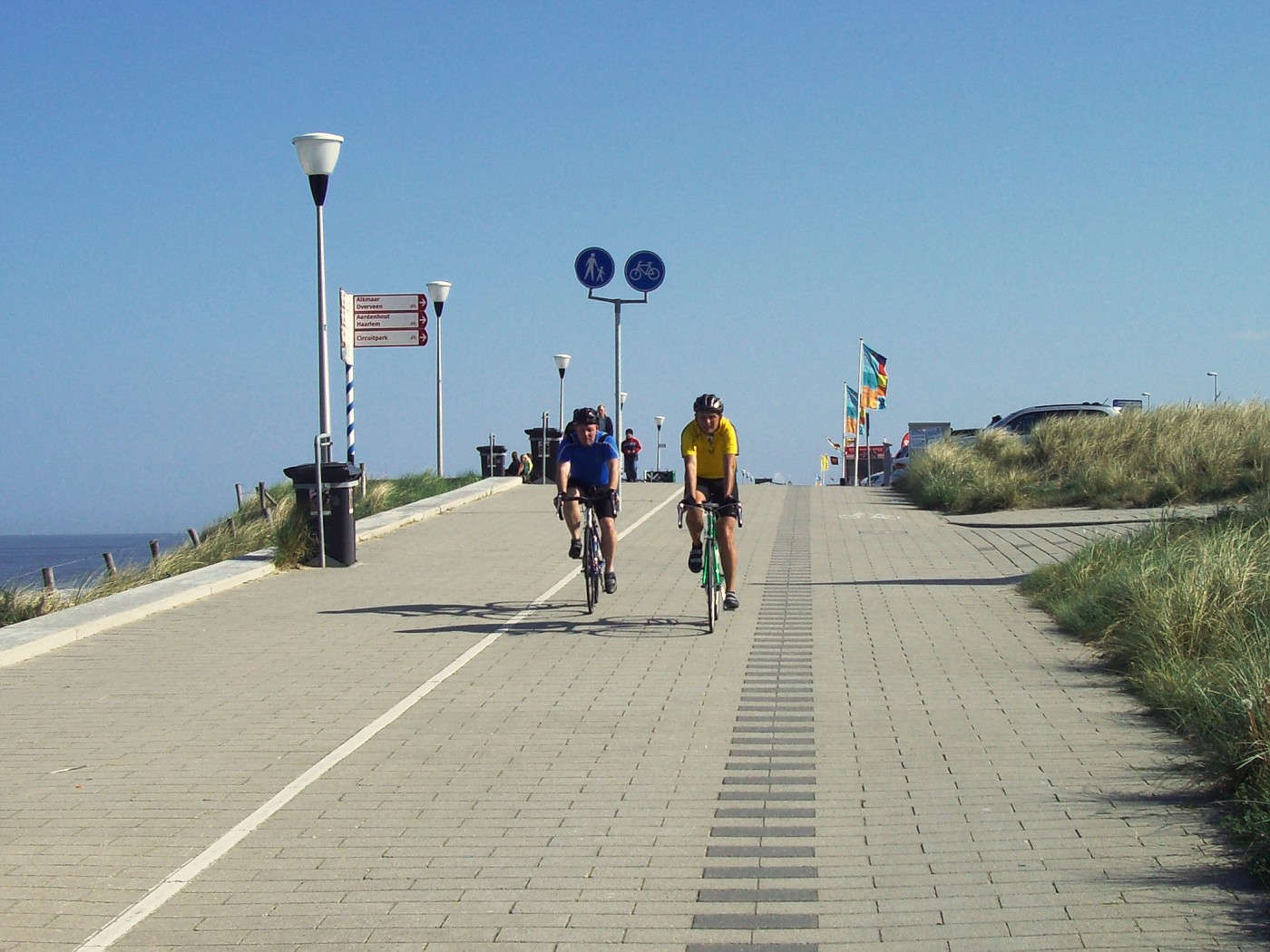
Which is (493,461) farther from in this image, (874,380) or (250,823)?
(250,823)

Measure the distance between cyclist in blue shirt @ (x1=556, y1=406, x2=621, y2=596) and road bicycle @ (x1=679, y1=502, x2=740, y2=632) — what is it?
118 cm

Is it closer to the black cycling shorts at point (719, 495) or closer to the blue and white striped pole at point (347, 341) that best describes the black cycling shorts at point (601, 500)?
the black cycling shorts at point (719, 495)

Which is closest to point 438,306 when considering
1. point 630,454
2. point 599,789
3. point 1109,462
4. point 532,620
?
point 630,454

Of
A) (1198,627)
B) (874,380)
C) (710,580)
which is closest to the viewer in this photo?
(1198,627)

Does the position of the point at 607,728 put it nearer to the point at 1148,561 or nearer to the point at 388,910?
the point at 388,910

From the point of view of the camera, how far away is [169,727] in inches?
329

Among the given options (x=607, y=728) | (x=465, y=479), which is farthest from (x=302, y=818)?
(x=465, y=479)

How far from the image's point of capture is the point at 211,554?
17422 millimetres

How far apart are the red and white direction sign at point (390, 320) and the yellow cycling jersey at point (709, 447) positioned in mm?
8600

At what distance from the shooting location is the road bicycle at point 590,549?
41.8ft

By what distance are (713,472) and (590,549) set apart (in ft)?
4.67

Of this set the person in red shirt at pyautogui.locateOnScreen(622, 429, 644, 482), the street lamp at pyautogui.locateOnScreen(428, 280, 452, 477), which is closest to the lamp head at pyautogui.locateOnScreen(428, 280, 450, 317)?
the street lamp at pyautogui.locateOnScreen(428, 280, 452, 477)

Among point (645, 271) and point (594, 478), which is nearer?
point (594, 478)

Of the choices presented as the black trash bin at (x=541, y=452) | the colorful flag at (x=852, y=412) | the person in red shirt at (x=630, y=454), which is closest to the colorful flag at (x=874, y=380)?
the colorful flag at (x=852, y=412)
